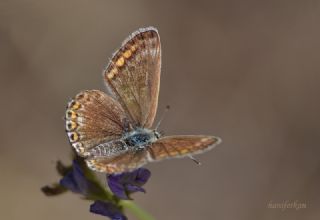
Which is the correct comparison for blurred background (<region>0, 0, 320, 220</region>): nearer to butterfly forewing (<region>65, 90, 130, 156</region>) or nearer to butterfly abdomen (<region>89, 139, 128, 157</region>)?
butterfly forewing (<region>65, 90, 130, 156</region>)

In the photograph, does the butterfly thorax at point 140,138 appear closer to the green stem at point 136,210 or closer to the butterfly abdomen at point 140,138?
the butterfly abdomen at point 140,138

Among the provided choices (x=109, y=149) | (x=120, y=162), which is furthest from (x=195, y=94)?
(x=120, y=162)

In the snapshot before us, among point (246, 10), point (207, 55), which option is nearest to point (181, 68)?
point (207, 55)

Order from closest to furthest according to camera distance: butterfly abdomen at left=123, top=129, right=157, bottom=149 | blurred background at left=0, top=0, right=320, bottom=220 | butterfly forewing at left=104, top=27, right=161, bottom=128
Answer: butterfly abdomen at left=123, top=129, right=157, bottom=149, butterfly forewing at left=104, top=27, right=161, bottom=128, blurred background at left=0, top=0, right=320, bottom=220

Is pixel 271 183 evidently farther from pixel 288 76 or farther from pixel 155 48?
pixel 155 48

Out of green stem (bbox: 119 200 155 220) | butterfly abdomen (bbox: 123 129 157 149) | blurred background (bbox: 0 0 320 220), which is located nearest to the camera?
green stem (bbox: 119 200 155 220)

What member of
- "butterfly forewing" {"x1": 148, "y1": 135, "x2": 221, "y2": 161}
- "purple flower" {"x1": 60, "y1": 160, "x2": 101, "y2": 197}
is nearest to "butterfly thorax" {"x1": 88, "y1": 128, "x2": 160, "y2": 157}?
"purple flower" {"x1": 60, "y1": 160, "x2": 101, "y2": 197}

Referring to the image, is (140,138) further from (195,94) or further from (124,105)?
(195,94)
